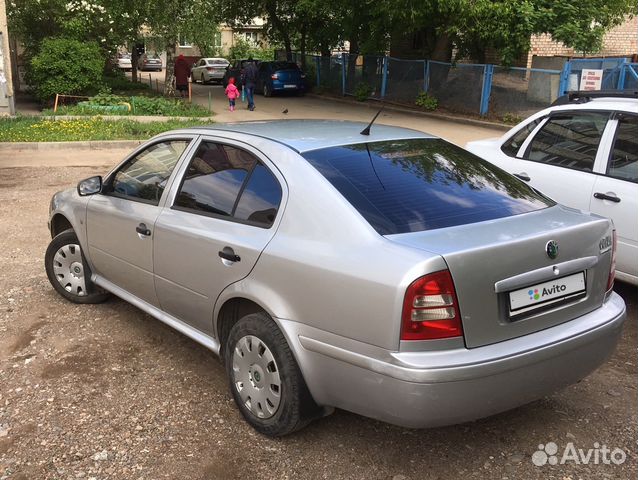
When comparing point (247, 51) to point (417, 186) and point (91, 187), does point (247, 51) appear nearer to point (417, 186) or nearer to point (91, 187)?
point (91, 187)

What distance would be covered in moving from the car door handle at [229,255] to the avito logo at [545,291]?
141 cm

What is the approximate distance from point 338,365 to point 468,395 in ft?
1.85

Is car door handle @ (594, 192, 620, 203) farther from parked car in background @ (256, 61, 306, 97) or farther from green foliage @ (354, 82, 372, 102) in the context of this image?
parked car in background @ (256, 61, 306, 97)

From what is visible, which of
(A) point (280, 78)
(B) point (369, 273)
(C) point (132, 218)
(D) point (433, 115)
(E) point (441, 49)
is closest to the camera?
(B) point (369, 273)

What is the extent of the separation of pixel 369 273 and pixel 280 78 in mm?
25444

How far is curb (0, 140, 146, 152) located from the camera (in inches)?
508

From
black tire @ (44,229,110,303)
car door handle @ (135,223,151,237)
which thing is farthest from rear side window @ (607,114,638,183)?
black tire @ (44,229,110,303)

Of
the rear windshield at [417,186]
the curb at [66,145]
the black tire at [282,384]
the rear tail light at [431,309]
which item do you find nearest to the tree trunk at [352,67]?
the curb at [66,145]

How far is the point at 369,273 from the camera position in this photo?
2.62 metres

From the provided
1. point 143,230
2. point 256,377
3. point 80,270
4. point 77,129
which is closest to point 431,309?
point 256,377

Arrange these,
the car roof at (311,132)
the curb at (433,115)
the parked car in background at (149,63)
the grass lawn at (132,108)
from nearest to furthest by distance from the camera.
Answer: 1. the car roof at (311,132)
2. the grass lawn at (132,108)
3. the curb at (433,115)
4. the parked car in background at (149,63)

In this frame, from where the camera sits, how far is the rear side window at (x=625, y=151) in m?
4.66

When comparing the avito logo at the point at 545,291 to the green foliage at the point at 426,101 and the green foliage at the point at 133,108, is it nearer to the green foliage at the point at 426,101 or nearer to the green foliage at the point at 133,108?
the green foliage at the point at 133,108

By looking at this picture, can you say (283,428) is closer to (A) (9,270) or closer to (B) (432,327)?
(B) (432,327)
